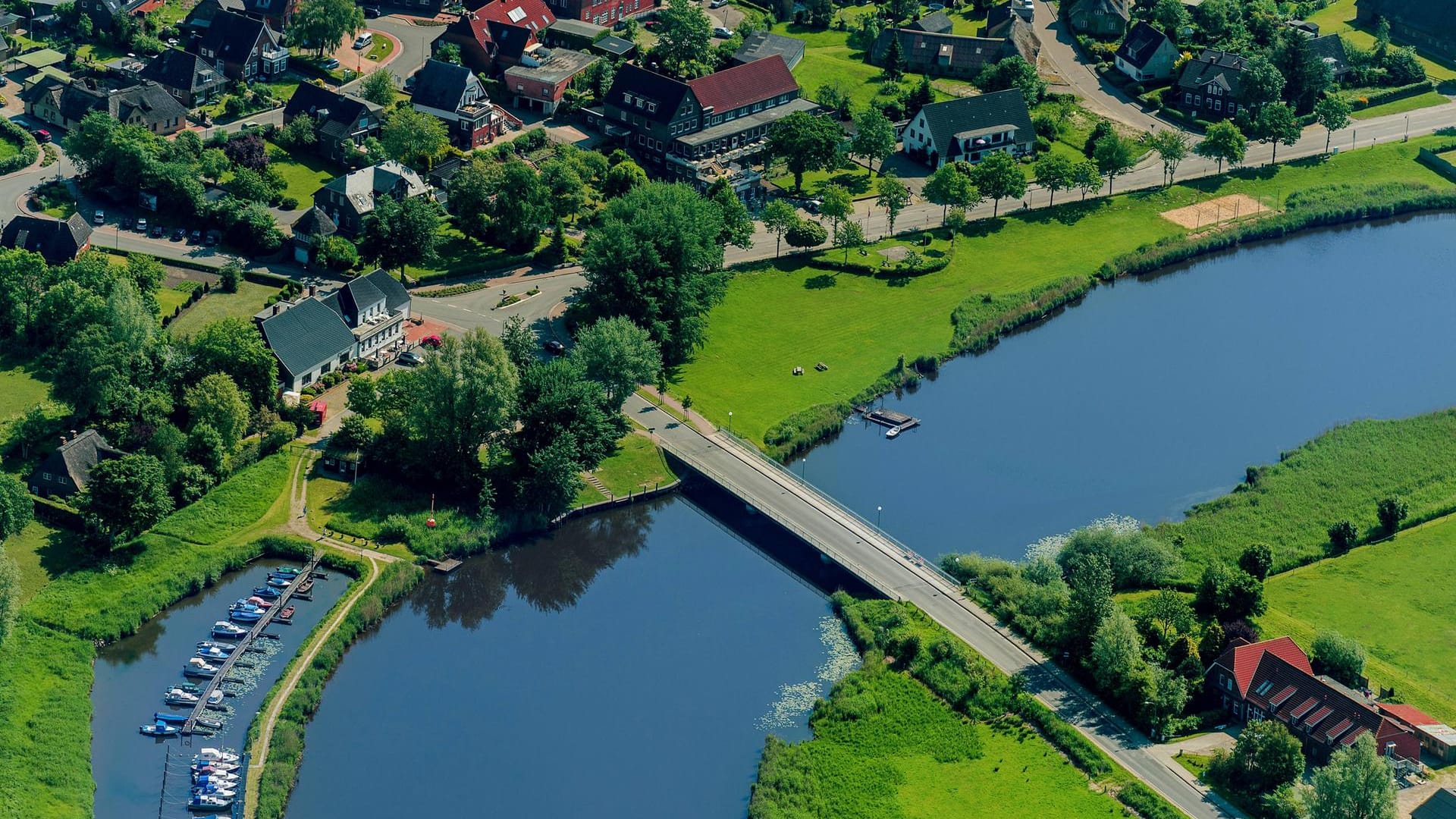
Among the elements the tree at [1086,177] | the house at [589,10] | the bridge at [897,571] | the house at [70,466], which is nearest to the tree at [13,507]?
the house at [70,466]

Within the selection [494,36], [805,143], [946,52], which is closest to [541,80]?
[494,36]

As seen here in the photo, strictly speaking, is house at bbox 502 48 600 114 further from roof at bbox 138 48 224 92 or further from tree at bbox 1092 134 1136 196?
tree at bbox 1092 134 1136 196

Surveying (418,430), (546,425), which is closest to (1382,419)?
(546,425)

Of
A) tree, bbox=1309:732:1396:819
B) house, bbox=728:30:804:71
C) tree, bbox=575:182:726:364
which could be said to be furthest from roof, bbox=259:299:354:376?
tree, bbox=1309:732:1396:819

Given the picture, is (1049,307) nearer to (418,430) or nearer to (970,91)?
(970,91)

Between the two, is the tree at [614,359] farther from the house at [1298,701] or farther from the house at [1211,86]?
the house at [1211,86]
